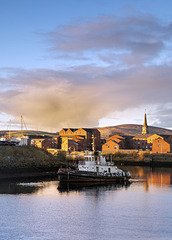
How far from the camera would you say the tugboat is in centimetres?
5331

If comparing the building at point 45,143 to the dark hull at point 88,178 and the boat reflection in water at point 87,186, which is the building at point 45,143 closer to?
the dark hull at point 88,178

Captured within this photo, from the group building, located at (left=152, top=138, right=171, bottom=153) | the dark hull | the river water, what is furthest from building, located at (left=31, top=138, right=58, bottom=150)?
the river water

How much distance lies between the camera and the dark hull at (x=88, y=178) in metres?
53.2

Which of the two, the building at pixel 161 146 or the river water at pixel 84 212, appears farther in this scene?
the building at pixel 161 146

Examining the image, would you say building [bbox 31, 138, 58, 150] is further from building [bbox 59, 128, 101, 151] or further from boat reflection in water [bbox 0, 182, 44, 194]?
boat reflection in water [bbox 0, 182, 44, 194]

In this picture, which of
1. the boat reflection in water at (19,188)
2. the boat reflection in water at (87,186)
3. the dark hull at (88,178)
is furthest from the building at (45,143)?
the boat reflection in water at (19,188)

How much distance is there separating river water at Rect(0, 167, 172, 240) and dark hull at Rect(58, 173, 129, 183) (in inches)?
121

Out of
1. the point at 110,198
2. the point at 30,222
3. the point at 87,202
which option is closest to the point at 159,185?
the point at 110,198

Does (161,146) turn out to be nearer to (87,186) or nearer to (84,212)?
(87,186)

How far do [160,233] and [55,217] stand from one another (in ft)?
31.9

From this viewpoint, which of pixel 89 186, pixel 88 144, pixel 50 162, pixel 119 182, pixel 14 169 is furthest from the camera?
pixel 88 144

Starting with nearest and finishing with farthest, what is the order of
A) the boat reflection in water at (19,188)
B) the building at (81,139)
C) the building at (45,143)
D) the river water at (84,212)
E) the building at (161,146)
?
the river water at (84,212)
the boat reflection in water at (19,188)
the building at (161,146)
the building at (81,139)
the building at (45,143)

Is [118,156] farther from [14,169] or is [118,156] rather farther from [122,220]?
[122,220]

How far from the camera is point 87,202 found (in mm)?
39094
